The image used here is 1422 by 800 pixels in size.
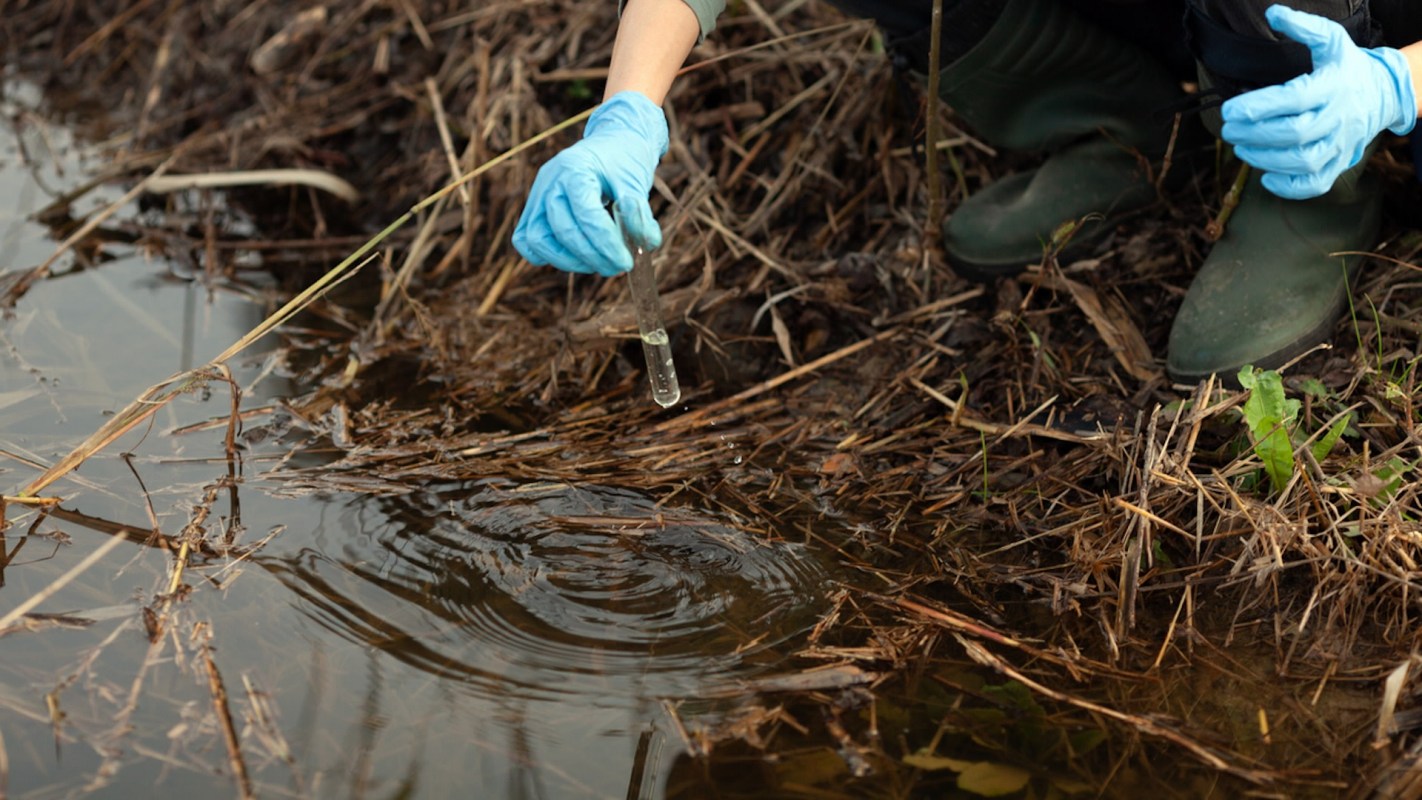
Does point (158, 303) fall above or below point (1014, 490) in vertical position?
above

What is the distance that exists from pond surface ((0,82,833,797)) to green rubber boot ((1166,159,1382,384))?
782mm

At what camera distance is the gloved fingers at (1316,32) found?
1677mm

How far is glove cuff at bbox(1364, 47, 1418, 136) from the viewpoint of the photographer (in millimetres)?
1712

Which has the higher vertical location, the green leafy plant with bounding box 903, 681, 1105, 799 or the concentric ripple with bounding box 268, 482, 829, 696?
the concentric ripple with bounding box 268, 482, 829, 696

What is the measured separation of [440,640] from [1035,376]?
1134mm

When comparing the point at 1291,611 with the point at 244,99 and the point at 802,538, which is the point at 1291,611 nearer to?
the point at 802,538

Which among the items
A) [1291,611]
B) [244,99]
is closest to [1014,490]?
[1291,611]

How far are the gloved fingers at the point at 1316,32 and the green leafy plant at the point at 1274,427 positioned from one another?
0.46 m

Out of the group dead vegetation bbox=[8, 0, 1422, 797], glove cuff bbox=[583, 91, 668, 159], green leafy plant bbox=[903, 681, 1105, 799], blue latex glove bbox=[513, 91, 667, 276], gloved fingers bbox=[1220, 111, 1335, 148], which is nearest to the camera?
green leafy plant bbox=[903, 681, 1105, 799]

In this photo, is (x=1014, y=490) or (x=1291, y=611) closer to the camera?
(x=1291, y=611)

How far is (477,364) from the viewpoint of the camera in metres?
2.42

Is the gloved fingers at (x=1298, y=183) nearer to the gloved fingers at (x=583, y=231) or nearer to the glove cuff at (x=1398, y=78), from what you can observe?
the glove cuff at (x=1398, y=78)

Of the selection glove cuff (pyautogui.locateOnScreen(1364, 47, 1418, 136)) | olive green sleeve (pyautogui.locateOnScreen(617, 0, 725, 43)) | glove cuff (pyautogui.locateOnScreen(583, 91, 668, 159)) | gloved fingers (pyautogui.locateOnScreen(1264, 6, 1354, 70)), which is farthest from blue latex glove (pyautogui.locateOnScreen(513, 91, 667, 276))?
glove cuff (pyautogui.locateOnScreen(1364, 47, 1418, 136))

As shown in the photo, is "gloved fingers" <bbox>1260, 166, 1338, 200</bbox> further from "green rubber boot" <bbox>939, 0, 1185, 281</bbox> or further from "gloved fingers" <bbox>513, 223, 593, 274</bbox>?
"gloved fingers" <bbox>513, 223, 593, 274</bbox>
